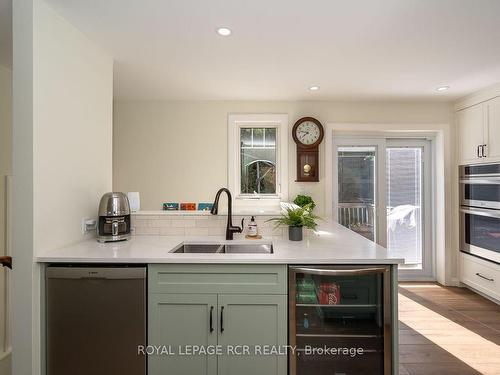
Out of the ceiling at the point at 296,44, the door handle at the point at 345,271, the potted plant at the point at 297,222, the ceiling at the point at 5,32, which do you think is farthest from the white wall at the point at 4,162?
the door handle at the point at 345,271

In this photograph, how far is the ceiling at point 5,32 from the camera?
1.72m

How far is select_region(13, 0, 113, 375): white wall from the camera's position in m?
1.52

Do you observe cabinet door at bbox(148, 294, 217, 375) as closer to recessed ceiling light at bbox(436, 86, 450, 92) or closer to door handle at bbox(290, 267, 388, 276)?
door handle at bbox(290, 267, 388, 276)

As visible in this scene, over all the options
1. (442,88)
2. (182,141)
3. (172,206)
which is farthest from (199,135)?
(442,88)

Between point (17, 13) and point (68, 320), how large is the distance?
1.66 metres

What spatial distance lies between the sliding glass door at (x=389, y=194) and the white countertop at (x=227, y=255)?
196cm

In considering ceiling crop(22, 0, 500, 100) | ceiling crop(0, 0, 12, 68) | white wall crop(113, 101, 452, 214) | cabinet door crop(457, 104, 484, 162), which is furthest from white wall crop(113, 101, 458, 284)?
ceiling crop(0, 0, 12, 68)

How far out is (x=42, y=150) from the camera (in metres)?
1.58

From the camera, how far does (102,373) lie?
154 cm

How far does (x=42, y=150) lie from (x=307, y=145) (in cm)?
271

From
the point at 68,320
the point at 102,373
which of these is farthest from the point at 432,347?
the point at 68,320

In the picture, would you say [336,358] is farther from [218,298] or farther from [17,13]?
[17,13]

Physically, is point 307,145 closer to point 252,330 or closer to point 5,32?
point 252,330

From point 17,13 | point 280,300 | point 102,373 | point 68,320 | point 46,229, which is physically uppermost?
point 17,13
